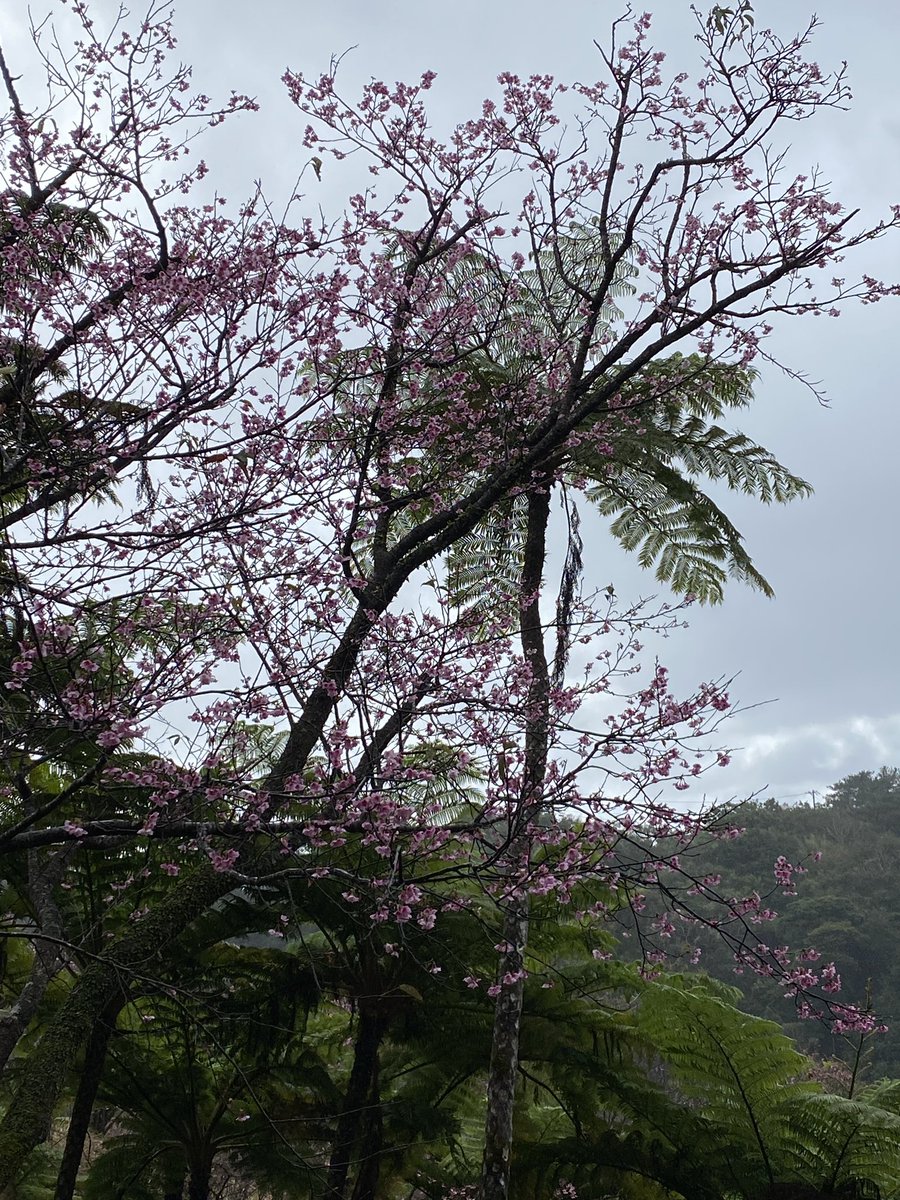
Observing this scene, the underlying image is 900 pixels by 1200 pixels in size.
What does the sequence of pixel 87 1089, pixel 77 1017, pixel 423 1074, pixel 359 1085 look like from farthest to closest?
pixel 423 1074, pixel 359 1085, pixel 87 1089, pixel 77 1017

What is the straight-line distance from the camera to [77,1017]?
18.2 feet

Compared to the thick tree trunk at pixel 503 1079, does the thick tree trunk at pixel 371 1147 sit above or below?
below

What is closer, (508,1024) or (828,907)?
(508,1024)

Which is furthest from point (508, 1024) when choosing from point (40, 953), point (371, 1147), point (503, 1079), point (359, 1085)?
point (40, 953)

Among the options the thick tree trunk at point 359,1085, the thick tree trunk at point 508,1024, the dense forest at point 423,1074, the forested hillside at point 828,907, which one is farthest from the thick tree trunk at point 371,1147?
the forested hillside at point 828,907

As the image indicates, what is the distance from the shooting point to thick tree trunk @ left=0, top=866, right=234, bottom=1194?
5.14m

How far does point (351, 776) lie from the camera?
13.9 ft

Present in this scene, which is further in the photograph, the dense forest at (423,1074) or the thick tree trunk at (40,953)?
the dense forest at (423,1074)

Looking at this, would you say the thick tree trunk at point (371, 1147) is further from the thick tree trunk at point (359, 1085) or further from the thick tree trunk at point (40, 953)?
the thick tree trunk at point (40, 953)

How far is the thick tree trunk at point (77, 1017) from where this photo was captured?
16.9 feet

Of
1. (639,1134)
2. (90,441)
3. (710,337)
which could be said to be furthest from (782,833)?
(90,441)

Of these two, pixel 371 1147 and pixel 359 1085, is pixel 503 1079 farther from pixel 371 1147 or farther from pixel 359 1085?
pixel 371 1147

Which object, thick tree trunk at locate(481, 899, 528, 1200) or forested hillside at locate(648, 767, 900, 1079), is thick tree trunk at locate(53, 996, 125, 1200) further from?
forested hillside at locate(648, 767, 900, 1079)

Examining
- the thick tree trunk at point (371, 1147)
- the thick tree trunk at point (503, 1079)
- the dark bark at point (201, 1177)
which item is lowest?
the dark bark at point (201, 1177)
